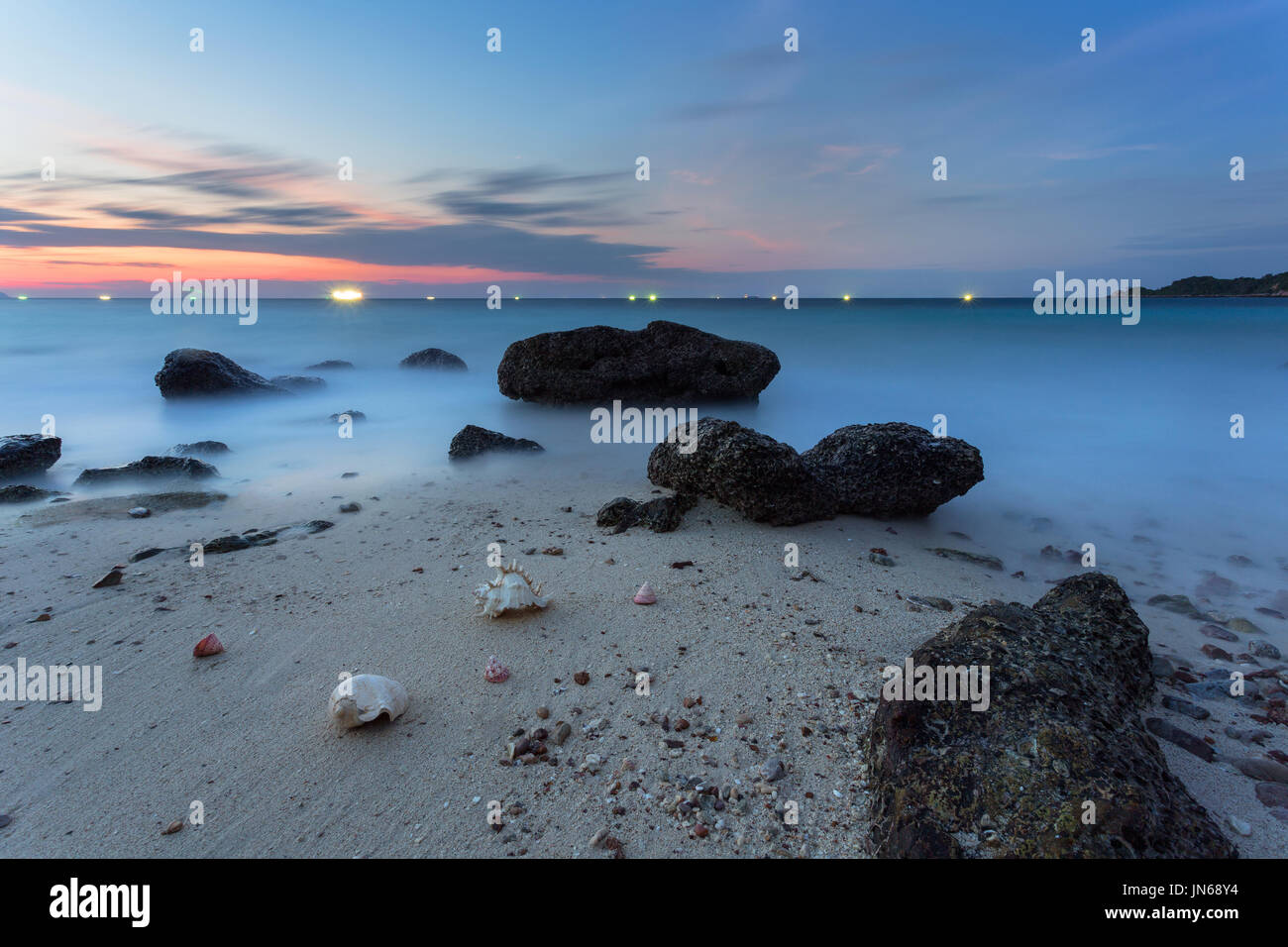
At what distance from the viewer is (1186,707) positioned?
134 inches

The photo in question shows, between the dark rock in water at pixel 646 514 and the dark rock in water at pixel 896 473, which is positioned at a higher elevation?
the dark rock in water at pixel 896 473

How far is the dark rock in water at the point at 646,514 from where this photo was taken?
19.5ft

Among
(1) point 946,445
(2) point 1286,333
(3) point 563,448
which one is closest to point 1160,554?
(1) point 946,445

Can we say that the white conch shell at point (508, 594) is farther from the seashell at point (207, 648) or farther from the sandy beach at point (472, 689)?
the seashell at point (207, 648)

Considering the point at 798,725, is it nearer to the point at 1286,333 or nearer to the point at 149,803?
the point at 149,803

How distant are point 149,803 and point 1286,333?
136 feet

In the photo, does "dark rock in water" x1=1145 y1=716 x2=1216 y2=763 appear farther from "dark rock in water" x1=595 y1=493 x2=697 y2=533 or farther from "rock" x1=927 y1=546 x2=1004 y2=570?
"dark rock in water" x1=595 y1=493 x2=697 y2=533

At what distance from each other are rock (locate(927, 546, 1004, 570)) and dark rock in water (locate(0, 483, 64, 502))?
9609mm

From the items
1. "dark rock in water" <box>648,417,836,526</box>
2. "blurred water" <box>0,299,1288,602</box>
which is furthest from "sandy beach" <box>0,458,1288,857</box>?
"blurred water" <box>0,299,1288,602</box>

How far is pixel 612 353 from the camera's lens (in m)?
13.6

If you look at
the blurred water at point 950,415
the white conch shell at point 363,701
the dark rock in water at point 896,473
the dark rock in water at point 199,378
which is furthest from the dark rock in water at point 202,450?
the dark rock in water at point 896,473

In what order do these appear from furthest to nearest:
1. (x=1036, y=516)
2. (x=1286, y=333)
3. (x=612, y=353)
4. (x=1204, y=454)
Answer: (x=1286, y=333) → (x=612, y=353) → (x=1204, y=454) → (x=1036, y=516)

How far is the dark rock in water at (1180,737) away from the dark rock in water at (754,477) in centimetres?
311

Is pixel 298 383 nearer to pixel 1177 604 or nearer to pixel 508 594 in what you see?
pixel 508 594
